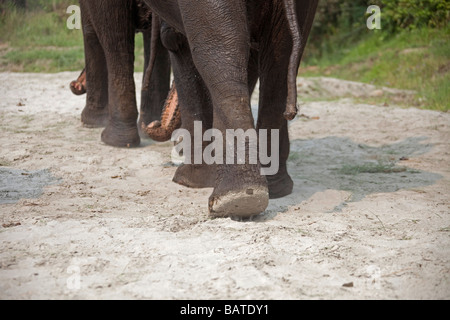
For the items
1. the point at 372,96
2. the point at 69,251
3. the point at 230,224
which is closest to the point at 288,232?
the point at 230,224

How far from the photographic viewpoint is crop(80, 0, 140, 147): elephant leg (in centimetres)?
539

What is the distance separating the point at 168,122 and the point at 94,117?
1.86 metres

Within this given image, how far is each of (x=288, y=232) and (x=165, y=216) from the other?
70cm

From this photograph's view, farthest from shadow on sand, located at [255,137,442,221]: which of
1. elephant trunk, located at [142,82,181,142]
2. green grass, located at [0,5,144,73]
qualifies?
green grass, located at [0,5,144,73]

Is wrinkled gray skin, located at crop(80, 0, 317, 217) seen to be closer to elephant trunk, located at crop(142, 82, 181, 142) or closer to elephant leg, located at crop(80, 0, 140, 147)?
elephant trunk, located at crop(142, 82, 181, 142)

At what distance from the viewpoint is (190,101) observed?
406 centimetres

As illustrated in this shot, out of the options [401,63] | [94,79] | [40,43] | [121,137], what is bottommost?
[121,137]

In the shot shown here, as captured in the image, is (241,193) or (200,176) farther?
(200,176)

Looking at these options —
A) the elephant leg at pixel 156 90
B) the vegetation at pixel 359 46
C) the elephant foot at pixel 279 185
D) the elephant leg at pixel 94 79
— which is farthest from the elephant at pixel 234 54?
the vegetation at pixel 359 46

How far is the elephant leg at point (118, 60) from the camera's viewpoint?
5391 mm

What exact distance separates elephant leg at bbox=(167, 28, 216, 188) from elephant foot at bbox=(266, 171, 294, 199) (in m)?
0.38

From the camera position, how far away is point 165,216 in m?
3.35

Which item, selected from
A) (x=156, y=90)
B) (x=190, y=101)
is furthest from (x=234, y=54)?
(x=156, y=90)

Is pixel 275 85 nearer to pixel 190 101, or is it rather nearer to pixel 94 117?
pixel 190 101
